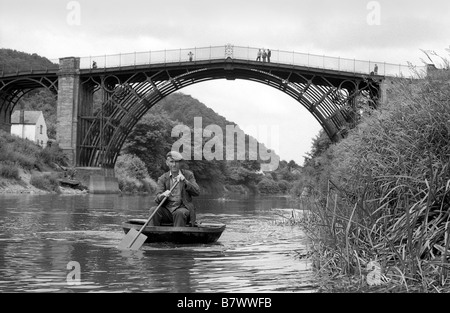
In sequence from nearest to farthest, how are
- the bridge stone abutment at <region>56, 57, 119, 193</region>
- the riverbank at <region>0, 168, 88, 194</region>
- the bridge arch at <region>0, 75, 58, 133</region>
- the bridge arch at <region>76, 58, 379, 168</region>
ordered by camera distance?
the riverbank at <region>0, 168, 88, 194</region> < the bridge arch at <region>76, 58, 379, 168</region> < the bridge stone abutment at <region>56, 57, 119, 193</region> < the bridge arch at <region>0, 75, 58, 133</region>

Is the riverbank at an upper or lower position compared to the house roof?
lower

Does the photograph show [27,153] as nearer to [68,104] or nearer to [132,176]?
[68,104]

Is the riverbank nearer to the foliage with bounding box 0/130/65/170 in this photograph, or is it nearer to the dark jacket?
the foliage with bounding box 0/130/65/170

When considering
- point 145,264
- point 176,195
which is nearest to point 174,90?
point 176,195

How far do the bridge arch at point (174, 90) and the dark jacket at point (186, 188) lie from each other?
25189 mm

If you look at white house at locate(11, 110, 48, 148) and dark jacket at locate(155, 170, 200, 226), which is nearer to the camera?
dark jacket at locate(155, 170, 200, 226)

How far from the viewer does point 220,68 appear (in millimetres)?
37500

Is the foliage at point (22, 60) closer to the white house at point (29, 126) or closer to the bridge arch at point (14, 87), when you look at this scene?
the white house at point (29, 126)

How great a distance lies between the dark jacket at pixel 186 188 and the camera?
1012 centimetres

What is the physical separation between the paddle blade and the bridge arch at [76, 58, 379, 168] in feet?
86.4

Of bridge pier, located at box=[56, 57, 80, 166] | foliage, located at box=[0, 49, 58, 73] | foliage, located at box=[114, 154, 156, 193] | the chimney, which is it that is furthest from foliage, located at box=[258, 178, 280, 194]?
bridge pier, located at box=[56, 57, 80, 166]

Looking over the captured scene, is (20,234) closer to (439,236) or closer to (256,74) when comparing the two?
(439,236)

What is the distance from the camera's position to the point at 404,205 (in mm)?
6062

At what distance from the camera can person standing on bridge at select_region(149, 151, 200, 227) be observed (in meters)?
10.0
